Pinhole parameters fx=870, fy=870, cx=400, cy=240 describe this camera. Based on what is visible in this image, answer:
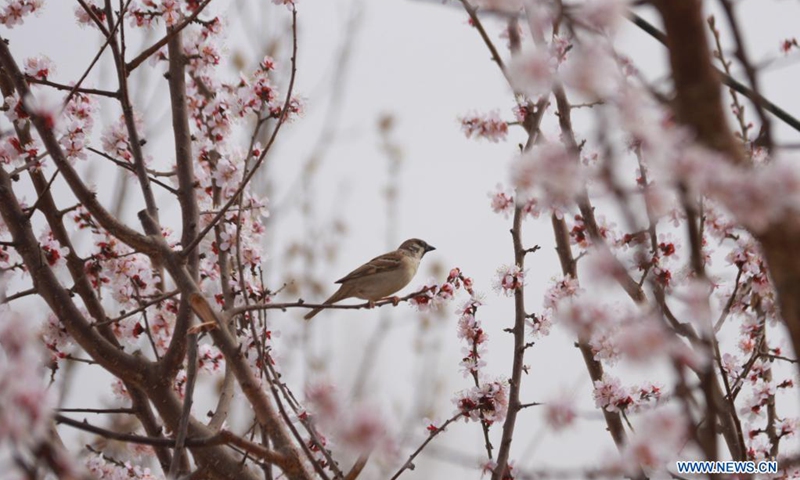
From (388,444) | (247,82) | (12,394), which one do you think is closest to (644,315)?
(388,444)

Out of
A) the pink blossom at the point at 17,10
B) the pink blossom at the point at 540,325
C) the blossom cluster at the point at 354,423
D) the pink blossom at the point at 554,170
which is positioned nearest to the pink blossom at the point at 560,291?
the pink blossom at the point at 540,325

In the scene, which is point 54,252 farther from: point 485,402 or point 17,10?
point 485,402

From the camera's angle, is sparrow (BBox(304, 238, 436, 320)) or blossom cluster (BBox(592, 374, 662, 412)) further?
sparrow (BBox(304, 238, 436, 320))

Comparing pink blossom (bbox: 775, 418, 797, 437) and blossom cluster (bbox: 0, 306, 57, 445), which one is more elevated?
pink blossom (bbox: 775, 418, 797, 437)

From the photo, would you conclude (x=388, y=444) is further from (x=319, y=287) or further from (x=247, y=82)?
(x=319, y=287)

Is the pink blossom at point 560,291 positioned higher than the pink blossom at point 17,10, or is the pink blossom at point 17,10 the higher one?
the pink blossom at point 17,10

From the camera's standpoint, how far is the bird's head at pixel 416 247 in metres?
7.32

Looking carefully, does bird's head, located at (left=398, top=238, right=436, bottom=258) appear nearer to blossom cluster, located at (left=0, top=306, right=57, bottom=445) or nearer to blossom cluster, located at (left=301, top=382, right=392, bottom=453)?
blossom cluster, located at (left=301, top=382, right=392, bottom=453)

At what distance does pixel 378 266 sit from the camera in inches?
258

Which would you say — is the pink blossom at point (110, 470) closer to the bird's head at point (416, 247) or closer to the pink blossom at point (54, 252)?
the pink blossom at point (54, 252)

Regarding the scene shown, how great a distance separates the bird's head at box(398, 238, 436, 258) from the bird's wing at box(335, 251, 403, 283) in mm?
411

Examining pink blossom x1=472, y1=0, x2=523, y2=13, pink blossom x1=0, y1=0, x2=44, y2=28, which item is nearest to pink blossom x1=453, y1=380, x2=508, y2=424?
pink blossom x1=472, y1=0, x2=523, y2=13

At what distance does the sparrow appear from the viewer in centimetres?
627

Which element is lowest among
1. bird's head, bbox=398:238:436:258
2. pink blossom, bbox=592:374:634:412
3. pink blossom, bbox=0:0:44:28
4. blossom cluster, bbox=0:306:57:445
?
blossom cluster, bbox=0:306:57:445
